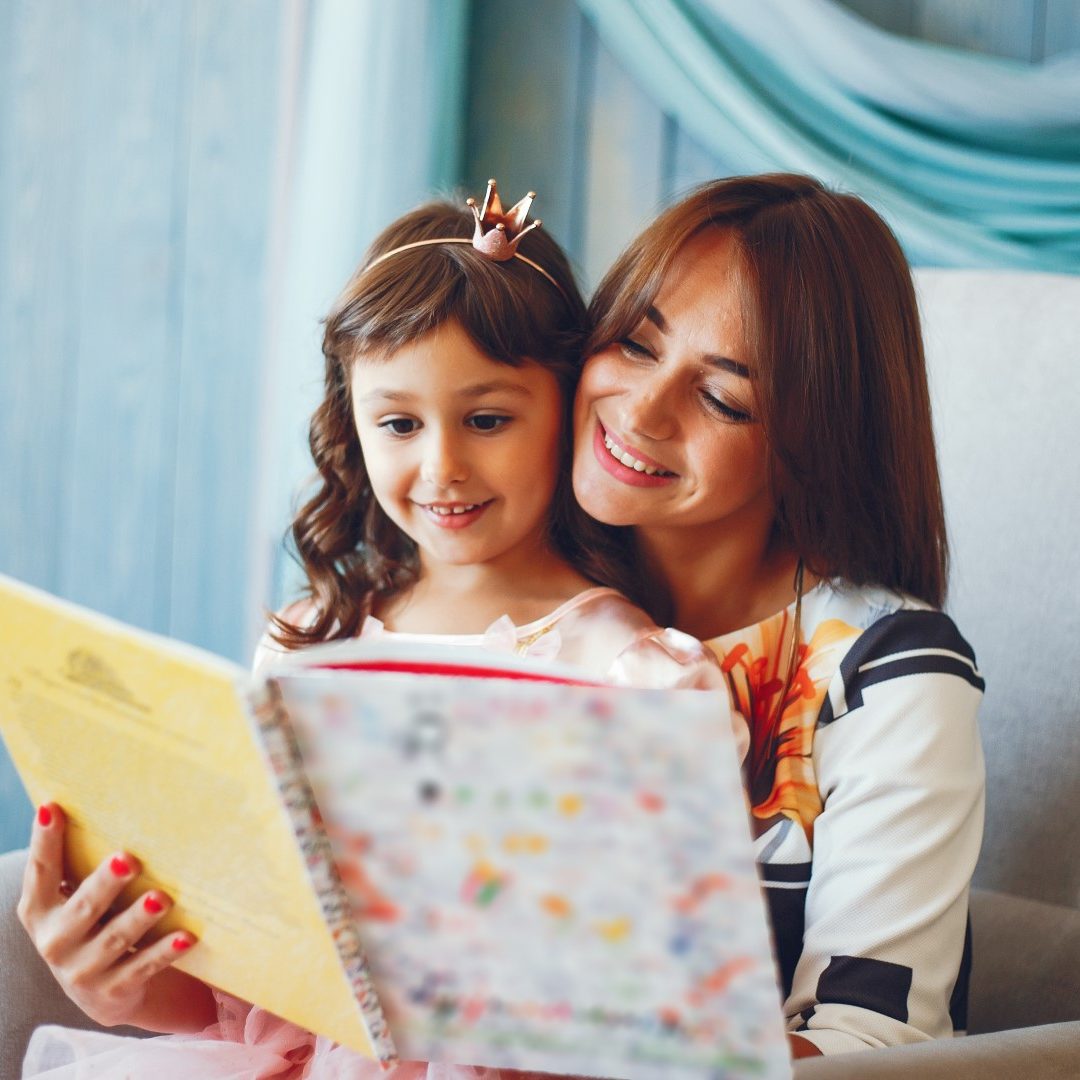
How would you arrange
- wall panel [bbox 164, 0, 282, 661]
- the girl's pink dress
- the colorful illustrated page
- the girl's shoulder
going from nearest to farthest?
the colorful illustrated page → the girl's pink dress → the girl's shoulder → wall panel [bbox 164, 0, 282, 661]

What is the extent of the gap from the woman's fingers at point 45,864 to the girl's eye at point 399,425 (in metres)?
0.46

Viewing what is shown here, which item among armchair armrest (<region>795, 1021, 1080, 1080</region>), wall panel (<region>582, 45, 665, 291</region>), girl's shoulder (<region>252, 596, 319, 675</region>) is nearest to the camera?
armchair armrest (<region>795, 1021, 1080, 1080</region>)

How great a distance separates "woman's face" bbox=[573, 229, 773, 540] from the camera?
3.61ft

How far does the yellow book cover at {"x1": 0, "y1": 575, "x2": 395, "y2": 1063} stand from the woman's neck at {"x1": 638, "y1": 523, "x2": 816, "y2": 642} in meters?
0.56

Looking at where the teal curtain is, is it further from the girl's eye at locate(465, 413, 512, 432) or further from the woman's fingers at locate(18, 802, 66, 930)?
the woman's fingers at locate(18, 802, 66, 930)

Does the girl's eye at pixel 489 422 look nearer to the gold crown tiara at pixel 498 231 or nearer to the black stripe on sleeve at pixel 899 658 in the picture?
the gold crown tiara at pixel 498 231

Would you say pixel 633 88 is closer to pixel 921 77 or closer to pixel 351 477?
pixel 921 77

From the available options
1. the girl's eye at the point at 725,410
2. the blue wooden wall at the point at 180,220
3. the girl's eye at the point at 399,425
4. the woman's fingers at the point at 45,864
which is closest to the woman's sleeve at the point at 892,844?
the girl's eye at the point at 725,410

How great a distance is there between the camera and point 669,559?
4.22 feet

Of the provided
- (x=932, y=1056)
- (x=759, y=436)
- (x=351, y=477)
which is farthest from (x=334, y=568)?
(x=932, y=1056)

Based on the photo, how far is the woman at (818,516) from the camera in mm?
996

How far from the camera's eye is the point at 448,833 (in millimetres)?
686

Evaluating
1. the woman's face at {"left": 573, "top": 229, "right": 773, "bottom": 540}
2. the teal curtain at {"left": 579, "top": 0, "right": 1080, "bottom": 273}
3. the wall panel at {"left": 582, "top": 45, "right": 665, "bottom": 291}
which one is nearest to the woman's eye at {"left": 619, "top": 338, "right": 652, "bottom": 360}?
the woman's face at {"left": 573, "top": 229, "right": 773, "bottom": 540}

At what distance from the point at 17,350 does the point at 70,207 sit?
0.73 ft
